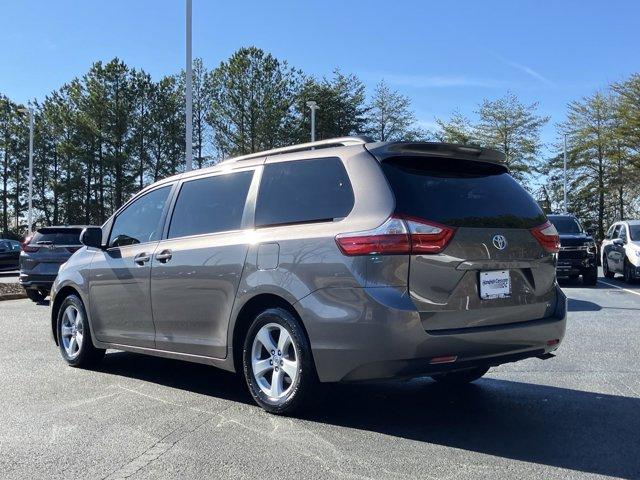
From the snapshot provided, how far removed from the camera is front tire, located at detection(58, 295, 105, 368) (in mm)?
6570

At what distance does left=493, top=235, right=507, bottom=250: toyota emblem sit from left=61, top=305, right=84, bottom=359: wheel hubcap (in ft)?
14.0

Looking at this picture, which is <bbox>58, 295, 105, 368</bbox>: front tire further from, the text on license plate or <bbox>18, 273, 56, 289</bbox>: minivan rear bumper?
<bbox>18, 273, 56, 289</bbox>: minivan rear bumper

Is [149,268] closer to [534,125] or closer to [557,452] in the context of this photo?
[557,452]

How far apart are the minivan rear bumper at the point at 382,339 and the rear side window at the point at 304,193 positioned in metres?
0.60

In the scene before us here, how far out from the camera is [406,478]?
3506 mm

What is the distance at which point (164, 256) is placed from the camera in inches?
219

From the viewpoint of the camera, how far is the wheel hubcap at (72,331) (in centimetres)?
667

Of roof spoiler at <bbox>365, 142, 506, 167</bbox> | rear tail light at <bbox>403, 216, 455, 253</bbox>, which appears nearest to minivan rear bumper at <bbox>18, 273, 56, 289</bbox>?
roof spoiler at <bbox>365, 142, 506, 167</bbox>

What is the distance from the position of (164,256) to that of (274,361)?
1507mm

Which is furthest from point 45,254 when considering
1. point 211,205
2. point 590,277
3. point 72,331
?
point 590,277

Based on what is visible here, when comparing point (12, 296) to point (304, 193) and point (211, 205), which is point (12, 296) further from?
point (304, 193)

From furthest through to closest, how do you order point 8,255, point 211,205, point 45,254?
point 8,255 < point 45,254 < point 211,205

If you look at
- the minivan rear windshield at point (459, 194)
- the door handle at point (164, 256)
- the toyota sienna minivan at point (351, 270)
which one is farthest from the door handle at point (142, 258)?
the minivan rear windshield at point (459, 194)

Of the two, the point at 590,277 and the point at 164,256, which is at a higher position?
the point at 164,256
